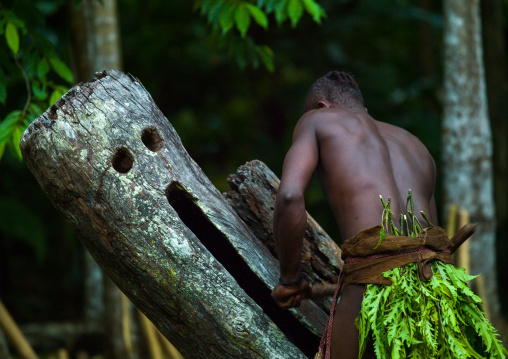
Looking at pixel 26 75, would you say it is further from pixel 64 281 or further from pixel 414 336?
pixel 64 281

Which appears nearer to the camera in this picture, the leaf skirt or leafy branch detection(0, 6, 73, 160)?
the leaf skirt

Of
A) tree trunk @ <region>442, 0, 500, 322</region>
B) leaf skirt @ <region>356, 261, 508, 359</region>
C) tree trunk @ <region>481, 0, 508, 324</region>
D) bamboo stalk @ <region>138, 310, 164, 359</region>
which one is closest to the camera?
leaf skirt @ <region>356, 261, 508, 359</region>

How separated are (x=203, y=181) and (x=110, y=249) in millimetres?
555

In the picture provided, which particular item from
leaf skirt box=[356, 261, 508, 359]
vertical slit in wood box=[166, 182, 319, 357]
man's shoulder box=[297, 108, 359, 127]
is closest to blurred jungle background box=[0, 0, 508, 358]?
vertical slit in wood box=[166, 182, 319, 357]

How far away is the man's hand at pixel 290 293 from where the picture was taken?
2508 mm

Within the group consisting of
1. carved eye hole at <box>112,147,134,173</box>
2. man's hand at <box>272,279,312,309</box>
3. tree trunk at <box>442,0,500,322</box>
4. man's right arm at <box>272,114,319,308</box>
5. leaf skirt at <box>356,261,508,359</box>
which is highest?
tree trunk at <box>442,0,500,322</box>

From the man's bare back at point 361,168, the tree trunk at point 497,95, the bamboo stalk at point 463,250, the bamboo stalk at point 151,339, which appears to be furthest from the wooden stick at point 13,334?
the tree trunk at point 497,95

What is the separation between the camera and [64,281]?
32.1ft

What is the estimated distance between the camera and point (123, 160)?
8.52ft

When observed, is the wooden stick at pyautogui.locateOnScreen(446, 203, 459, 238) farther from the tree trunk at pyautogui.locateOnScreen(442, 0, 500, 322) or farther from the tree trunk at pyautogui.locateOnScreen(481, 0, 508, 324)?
the tree trunk at pyautogui.locateOnScreen(481, 0, 508, 324)

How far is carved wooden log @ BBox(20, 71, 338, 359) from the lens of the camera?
2.48 meters

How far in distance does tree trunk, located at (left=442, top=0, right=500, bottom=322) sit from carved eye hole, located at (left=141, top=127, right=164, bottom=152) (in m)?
3.63

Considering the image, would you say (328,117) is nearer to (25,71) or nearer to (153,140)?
(153,140)

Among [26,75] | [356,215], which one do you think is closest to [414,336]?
[356,215]
